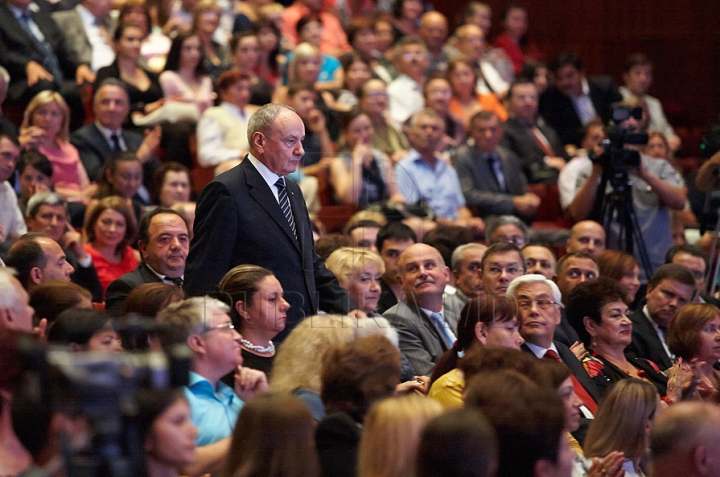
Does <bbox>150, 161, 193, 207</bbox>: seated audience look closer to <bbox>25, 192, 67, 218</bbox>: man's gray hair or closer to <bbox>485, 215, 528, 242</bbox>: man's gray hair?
<bbox>25, 192, 67, 218</bbox>: man's gray hair

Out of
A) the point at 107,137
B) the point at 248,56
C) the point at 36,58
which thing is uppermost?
the point at 36,58

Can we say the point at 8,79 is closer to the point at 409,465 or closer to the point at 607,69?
the point at 409,465

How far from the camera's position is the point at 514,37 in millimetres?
8758

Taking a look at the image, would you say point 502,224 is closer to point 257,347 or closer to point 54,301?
point 257,347

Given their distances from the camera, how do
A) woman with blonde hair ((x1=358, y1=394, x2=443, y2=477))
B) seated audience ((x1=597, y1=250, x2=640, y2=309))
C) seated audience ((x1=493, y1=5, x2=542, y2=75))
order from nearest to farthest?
1. woman with blonde hair ((x1=358, y1=394, x2=443, y2=477))
2. seated audience ((x1=597, y1=250, x2=640, y2=309))
3. seated audience ((x1=493, y1=5, x2=542, y2=75))

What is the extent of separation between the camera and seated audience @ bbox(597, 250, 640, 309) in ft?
16.1

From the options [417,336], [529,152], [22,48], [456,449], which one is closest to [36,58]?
[22,48]

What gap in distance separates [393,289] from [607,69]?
16.0 feet

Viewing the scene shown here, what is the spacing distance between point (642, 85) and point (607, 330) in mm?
4446

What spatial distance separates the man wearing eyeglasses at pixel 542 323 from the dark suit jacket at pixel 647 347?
66 centimetres

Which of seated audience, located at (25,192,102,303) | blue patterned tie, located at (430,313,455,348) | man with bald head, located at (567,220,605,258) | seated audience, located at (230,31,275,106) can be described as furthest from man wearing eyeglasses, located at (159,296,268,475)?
seated audience, located at (230,31,275,106)

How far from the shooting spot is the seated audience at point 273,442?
2250 millimetres

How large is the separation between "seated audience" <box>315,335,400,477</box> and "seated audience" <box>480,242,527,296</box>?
168cm

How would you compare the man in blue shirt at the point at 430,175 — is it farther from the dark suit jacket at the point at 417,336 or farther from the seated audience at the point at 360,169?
the dark suit jacket at the point at 417,336
